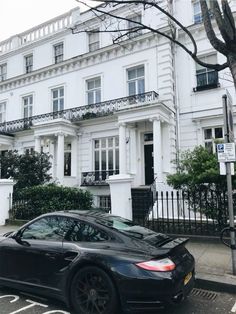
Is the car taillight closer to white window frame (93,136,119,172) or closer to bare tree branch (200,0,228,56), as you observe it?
bare tree branch (200,0,228,56)

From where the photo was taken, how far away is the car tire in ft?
13.0

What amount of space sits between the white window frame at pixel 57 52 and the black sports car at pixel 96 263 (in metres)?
18.8

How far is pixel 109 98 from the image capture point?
19.0m

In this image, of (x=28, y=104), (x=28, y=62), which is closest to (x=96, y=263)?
(x=28, y=104)

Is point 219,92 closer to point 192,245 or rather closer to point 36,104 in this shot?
point 192,245

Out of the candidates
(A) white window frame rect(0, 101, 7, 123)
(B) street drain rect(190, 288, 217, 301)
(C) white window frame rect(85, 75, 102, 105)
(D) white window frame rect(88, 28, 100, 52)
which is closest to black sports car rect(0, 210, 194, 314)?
(B) street drain rect(190, 288, 217, 301)

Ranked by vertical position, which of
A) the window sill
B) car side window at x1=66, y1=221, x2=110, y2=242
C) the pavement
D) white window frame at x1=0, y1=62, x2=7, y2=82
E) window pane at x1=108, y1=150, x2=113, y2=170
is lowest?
the pavement

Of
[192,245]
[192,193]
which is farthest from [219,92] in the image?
[192,245]

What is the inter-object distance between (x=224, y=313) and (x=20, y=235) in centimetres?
338

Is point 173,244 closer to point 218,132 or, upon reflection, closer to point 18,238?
point 18,238

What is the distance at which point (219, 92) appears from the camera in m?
15.8

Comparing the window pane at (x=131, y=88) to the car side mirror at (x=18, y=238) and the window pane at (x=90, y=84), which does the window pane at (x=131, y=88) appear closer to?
the window pane at (x=90, y=84)

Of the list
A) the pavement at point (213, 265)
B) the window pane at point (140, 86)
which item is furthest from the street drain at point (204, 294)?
the window pane at point (140, 86)

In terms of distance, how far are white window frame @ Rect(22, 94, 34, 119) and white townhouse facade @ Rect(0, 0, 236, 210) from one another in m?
0.08
